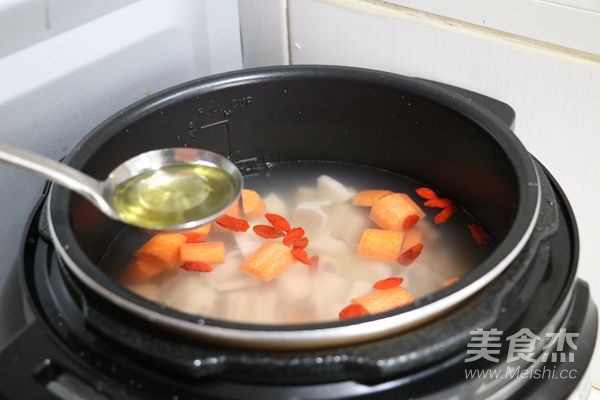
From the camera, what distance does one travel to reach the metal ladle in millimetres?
778

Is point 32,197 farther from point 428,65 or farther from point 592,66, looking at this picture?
point 592,66

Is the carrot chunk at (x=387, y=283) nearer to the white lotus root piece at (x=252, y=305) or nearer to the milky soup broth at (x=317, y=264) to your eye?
the milky soup broth at (x=317, y=264)

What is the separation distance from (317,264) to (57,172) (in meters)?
0.33

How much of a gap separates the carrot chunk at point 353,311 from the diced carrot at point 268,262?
121mm

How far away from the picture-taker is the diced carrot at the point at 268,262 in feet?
3.09

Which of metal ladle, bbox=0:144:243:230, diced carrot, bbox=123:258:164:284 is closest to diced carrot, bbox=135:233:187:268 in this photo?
diced carrot, bbox=123:258:164:284

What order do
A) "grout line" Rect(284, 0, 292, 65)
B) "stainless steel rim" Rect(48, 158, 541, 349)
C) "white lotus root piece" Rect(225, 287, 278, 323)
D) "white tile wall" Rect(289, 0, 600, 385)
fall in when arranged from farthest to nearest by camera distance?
"grout line" Rect(284, 0, 292, 65)
"white tile wall" Rect(289, 0, 600, 385)
"white lotus root piece" Rect(225, 287, 278, 323)
"stainless steel rim" Rect(48, 158, 541, 349)

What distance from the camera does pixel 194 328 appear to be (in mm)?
660

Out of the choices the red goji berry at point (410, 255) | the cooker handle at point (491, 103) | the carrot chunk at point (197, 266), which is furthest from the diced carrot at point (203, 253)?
the cooker handle at point (491, 103)

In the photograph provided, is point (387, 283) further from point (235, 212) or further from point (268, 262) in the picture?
point (235, 212)

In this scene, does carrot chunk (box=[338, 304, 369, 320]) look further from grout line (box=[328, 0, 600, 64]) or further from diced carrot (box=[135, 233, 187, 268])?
grout line (box=[328, 0, 600, 64])

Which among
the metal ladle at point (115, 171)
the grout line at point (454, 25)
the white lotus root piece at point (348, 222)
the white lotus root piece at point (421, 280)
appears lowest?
the white lotus root piece at point (421, 280)

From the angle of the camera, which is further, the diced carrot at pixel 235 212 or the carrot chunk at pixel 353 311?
the diced carrot at pixel 235 212

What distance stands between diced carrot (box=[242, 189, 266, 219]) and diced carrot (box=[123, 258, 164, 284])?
0.48 feet
